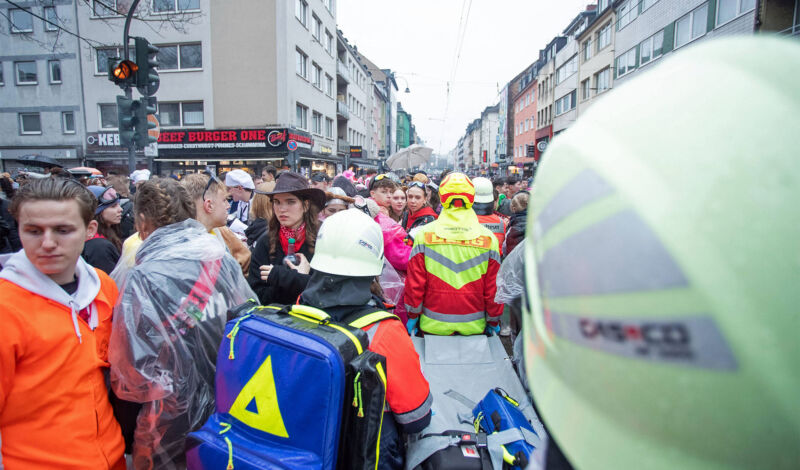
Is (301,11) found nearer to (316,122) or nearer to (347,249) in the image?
(316,122)

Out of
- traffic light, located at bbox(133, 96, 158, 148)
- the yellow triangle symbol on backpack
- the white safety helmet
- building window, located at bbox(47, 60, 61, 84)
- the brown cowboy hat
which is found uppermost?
building window, located at bbox(47, 60, 61, 84)

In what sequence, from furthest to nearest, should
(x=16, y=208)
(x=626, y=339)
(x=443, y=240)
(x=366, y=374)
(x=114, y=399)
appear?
(x=443, y=240)
(x=114, y=399)
(x=16, y=208)
(x=366, y=374)
(x=626, y=339)

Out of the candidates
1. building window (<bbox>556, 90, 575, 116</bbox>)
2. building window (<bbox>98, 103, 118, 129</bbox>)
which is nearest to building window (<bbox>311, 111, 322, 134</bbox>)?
building window (<bbox>98, 103, 118, 129</bbox>)

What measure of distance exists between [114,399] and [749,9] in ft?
65.3

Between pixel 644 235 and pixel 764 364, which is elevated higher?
pixel 644 235

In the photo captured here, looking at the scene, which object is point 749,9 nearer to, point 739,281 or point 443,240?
point 443,240

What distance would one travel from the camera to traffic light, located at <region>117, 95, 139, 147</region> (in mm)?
6488

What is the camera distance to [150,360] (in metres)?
1.87

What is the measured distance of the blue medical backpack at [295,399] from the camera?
141 centimetres

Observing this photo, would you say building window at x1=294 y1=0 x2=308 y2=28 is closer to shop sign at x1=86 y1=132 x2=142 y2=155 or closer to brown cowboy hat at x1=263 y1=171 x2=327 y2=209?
shop sign at x1=86 y1=132 x2=142 y2=155

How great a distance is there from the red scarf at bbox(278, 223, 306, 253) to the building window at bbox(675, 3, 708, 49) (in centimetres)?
2056

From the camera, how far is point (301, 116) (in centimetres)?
2378

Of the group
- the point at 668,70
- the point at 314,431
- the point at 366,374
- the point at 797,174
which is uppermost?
the point at 668,70

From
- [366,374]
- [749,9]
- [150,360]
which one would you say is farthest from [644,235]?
[749,9]
